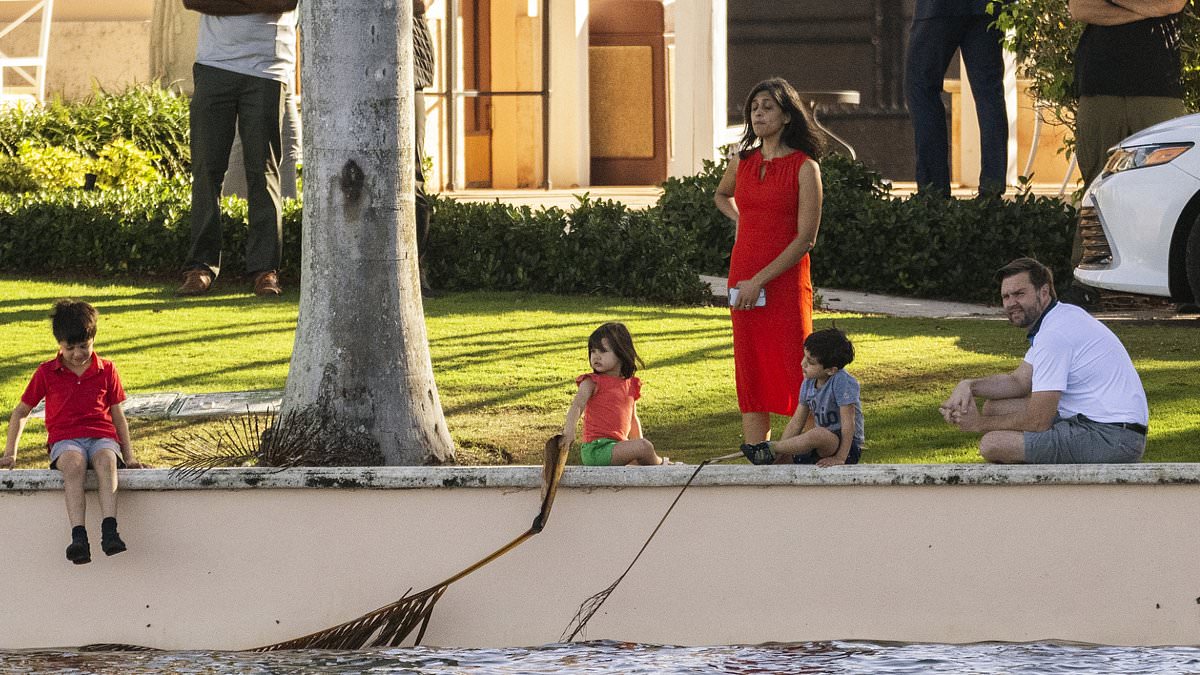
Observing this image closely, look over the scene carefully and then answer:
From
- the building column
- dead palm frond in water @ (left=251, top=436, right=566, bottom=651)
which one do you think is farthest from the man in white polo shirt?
the building column

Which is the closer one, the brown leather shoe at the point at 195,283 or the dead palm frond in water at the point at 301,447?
the dead palm frond in water at the point at 301,447

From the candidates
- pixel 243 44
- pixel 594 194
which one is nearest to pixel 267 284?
pixel 243 44

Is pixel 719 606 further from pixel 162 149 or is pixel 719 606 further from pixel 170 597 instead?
pixel 162 149

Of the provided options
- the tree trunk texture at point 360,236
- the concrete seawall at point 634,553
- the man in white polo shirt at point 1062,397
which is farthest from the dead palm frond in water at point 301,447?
the man in white polo shirt at point 1062,397

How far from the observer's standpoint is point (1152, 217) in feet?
29.7

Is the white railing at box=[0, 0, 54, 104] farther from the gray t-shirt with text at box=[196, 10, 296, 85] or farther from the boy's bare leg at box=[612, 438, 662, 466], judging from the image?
the boy's bare leg at box=[612, 438, 662, 466]

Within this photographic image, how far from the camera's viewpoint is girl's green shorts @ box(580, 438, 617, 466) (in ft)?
21.0

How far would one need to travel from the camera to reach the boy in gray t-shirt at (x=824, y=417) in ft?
20.1

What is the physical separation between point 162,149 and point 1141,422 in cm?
1156

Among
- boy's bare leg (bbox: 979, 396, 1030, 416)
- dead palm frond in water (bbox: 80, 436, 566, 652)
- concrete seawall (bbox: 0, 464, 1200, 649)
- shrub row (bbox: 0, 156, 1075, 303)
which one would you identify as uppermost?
shrub row (bbox: 0, 156, 1075, 303)

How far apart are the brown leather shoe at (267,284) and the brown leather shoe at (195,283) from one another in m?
0.30

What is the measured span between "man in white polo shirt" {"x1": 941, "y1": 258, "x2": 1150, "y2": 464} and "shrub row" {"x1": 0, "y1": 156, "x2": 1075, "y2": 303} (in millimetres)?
4913

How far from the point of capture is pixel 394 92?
21.5ft

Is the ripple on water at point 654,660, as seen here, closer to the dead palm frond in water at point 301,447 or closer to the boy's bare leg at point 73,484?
the boy's bare leg at point 73,484
